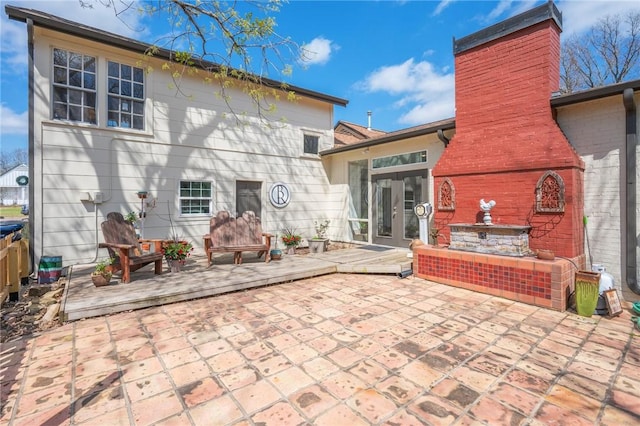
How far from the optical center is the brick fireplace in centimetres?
437

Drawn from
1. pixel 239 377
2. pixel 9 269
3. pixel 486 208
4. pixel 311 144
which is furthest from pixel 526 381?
pixel 311 144

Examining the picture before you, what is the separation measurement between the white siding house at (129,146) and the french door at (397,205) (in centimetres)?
257

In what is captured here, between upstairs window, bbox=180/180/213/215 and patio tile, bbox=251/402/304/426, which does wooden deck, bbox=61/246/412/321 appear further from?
patio tile, bbox=251/402/304/426

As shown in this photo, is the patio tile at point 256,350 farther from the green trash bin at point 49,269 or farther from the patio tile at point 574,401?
the green trash bin at point 49,269

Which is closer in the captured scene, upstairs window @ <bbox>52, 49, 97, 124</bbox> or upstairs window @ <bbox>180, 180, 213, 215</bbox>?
upstairs window @ <bbox>52, 49, 97, 124</bbox>

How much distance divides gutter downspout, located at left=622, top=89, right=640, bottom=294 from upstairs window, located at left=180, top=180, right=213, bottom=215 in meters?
7.94

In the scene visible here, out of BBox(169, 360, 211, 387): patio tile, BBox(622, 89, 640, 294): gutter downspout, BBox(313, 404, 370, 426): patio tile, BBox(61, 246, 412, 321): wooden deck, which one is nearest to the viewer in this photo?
BBox(313, 404, 370, 426): patio tile

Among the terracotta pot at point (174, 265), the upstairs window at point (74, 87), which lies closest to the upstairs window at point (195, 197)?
the terracotta pot at point (174, 265)

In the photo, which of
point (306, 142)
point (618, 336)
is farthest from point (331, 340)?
point (306, 142)

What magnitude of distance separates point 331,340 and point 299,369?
61 cm

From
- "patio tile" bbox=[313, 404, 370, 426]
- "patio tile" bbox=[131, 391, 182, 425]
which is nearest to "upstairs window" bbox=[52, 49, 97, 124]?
"patio tile" bbox=[131, 391, 182, 425]

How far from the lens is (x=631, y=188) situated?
4.14 meters

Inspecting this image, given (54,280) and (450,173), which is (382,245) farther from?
(54,280)

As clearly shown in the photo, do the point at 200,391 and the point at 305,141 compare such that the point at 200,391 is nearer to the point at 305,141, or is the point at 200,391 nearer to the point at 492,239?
the point at 492,239
